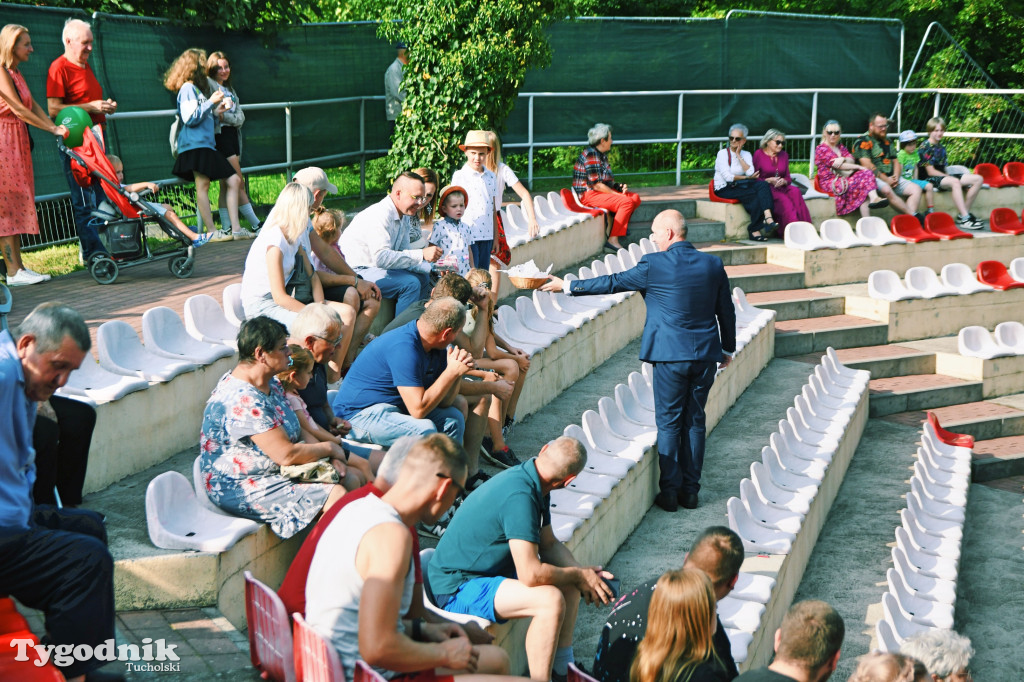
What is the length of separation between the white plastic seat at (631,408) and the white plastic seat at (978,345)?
5024 millimetres

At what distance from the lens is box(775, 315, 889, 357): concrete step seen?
409 inches

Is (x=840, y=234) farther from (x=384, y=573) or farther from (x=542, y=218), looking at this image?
(x=384, y=573)

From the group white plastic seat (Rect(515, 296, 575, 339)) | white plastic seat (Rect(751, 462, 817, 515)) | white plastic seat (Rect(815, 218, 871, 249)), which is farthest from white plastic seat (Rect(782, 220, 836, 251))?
white plastic seat (Rect(751, 462, 817, 515))

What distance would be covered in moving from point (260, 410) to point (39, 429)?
78cm

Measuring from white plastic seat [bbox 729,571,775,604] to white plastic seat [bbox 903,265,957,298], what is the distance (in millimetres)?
6812

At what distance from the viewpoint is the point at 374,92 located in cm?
1191

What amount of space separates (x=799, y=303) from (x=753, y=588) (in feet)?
20.0

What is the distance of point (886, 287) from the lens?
11.3 m

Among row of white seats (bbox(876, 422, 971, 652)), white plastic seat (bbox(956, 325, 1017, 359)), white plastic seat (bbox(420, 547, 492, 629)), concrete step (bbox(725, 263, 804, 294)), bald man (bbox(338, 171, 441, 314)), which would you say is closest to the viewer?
white plastic seat (bbox(420, 547, 492, 629))

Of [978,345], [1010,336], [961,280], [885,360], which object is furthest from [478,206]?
[961,280]

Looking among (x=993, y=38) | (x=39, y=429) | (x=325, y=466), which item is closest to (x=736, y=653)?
(x=325, y=466)

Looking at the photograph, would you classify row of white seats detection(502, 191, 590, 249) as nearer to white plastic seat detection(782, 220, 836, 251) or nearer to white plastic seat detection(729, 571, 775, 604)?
white plastic seat detection(782, 220, 836, 251)

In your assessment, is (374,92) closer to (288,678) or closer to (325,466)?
(325,466)

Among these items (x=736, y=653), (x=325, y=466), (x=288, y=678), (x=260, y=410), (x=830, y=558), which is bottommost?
(x=830, y=558)
